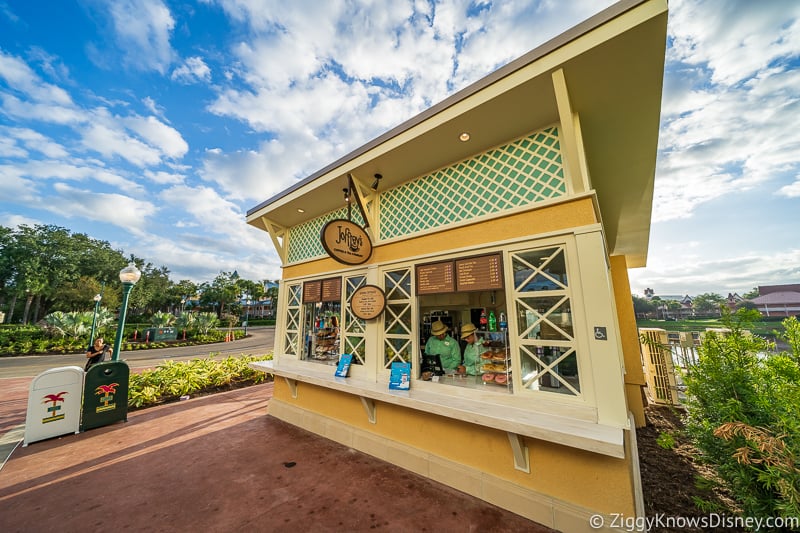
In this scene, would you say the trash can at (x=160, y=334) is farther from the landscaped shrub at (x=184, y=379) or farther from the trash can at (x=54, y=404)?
the trash can at (x=54, y=404)

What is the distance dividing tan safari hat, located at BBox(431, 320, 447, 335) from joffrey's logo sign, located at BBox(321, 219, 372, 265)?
4.68 ft

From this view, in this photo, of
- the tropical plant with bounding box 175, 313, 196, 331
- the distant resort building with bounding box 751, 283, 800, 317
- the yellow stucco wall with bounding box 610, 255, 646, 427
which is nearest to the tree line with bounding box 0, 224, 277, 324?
the tropical plant with bounding box 175, 313, 196, 331

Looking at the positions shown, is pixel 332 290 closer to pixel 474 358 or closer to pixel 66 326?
pixel 474 358

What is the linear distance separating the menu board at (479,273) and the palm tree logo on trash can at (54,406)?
667 cm

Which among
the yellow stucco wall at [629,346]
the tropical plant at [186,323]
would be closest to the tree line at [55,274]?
the tropical plant at [186,323]

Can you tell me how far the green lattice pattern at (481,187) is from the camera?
9.85ft

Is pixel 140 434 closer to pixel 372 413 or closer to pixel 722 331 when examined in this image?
pixel 372 413

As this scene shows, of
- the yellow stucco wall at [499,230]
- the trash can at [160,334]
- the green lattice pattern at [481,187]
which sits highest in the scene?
the green lattice pattern at [481,187]

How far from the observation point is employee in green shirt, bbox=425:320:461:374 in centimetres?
377

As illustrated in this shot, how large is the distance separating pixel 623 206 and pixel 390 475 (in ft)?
20.0

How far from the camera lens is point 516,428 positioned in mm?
2482

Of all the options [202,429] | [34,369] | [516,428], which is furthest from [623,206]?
[34,369]

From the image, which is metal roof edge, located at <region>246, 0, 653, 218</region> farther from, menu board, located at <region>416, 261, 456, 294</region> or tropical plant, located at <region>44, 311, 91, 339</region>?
tropical plant, located at <region>44, 311, 91, 339</region>

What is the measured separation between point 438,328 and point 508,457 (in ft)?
5.53
